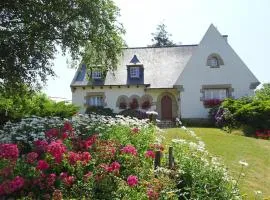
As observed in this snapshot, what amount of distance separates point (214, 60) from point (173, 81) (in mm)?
3618

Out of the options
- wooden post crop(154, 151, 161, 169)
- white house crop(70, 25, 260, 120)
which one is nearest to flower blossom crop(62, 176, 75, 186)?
wooden post crop(154, 151, 161, 169)

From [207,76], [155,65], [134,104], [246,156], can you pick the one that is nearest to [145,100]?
[134,104]

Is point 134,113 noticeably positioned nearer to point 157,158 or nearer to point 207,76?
point 207,76

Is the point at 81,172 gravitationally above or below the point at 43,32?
below

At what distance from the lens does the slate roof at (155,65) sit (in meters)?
37.5

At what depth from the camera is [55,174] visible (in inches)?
397

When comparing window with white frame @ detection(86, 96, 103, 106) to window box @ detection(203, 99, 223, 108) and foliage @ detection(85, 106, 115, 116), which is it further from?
window box @ detection(203, 99, 223, 108)

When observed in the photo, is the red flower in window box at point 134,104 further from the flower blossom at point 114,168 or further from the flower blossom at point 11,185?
the flower blossom at point 11,185

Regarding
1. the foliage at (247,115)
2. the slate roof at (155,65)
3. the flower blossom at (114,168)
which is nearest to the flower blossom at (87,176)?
the flower blossom at (114,168)

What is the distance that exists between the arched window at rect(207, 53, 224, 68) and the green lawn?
11.5 m

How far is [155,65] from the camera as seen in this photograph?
39.0 meters

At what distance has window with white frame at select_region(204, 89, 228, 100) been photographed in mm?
35503

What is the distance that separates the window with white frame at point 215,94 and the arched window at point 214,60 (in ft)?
6.40

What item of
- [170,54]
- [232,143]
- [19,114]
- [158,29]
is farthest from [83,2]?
[158,29]
